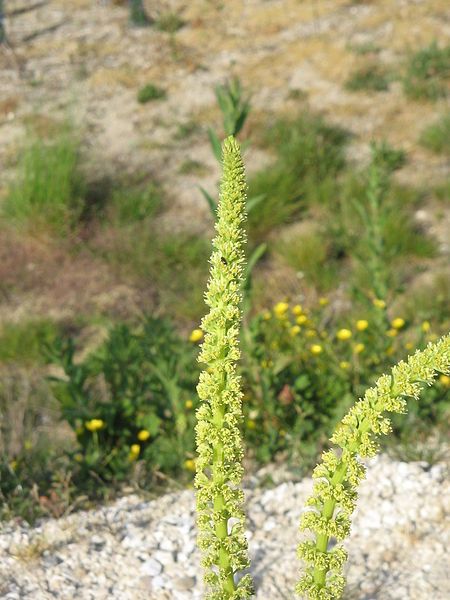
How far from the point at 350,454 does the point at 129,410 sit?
2.19 m

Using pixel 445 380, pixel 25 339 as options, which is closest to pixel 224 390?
pixel 445 380

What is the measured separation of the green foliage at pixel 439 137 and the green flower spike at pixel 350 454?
6127mm

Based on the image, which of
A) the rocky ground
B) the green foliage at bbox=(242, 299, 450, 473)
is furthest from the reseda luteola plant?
the green foliage at bbox=(242, 299, 450, 473)

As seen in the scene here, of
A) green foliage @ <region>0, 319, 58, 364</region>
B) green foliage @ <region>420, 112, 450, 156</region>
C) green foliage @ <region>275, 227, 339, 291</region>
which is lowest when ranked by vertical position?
green foliage @ <region>0, 319, 58, 364</region>

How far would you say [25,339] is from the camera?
541 cm

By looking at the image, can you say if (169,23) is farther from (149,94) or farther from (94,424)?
(94,424)

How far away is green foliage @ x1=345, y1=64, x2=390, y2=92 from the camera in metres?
8.93

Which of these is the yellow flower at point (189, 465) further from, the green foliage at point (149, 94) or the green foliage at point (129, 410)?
the green foliage at point (149, 94)

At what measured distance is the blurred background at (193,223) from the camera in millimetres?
3748

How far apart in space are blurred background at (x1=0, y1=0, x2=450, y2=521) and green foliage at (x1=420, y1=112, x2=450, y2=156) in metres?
0.02

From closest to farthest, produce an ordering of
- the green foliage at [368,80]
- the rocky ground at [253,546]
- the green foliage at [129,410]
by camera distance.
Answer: the rocky ground at [253,546] → the green foliage at [129,410] → the green foliage at [368,80]

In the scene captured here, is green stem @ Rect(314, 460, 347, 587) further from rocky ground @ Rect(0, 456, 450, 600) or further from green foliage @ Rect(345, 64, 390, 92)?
green foliage @ Rect(345, 64, 390, 92)

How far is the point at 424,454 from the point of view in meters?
3.48

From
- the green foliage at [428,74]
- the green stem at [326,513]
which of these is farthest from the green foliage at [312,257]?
the green stem at [326,513]
